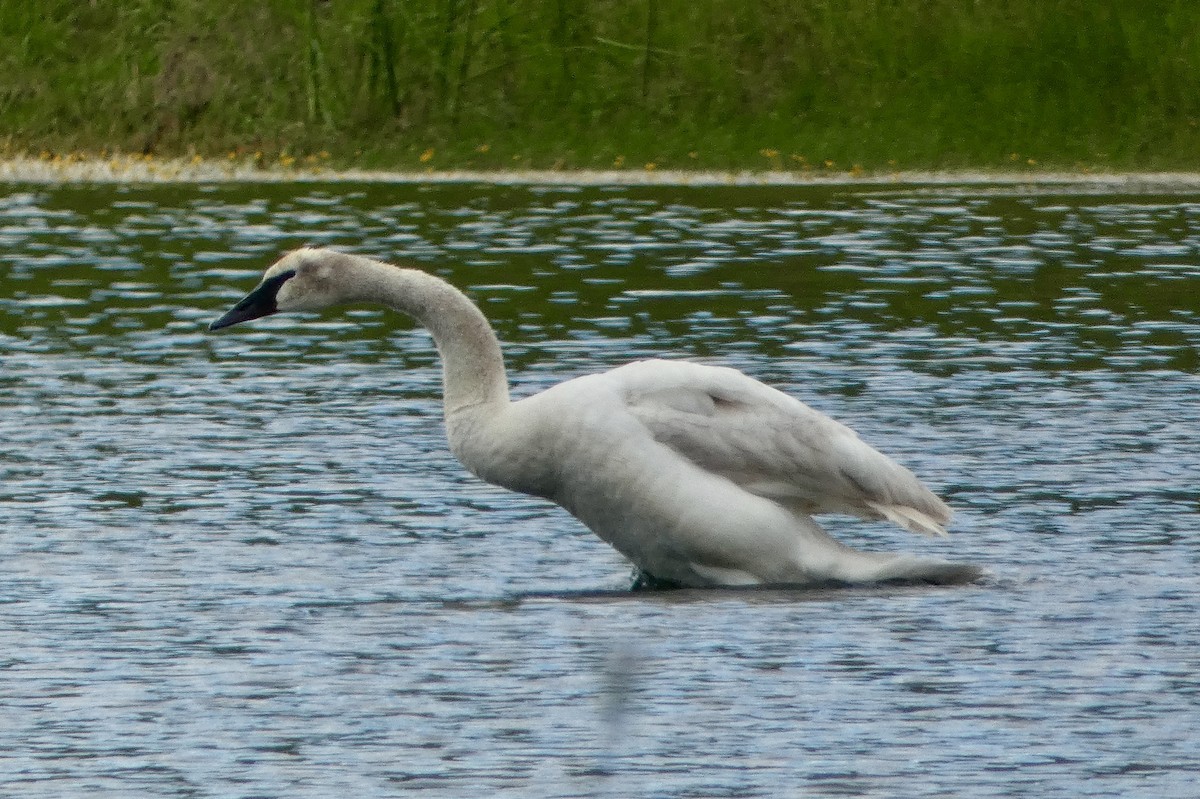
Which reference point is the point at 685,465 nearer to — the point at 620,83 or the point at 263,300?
the point at 263,300

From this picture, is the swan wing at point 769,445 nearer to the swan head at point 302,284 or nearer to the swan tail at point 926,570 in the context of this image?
the swan tail at point 926,570

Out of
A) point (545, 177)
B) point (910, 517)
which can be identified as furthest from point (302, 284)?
point (545, 177)

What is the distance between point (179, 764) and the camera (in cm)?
627

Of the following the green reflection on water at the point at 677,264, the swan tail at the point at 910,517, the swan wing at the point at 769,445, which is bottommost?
the green reflection on water at the point at 677,264

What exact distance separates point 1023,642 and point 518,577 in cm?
193

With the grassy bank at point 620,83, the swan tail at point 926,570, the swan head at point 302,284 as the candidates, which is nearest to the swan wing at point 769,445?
the swan tail at point 926,570

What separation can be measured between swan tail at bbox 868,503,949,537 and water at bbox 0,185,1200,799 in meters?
0.25

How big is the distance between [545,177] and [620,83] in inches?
150

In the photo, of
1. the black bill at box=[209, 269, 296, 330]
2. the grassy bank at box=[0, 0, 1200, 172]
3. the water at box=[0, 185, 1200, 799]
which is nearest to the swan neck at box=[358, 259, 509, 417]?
the black bill at box=[209, 269, 296, 330]

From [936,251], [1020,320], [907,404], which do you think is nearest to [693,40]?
[936,251]

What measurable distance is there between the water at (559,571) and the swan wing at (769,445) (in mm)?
357

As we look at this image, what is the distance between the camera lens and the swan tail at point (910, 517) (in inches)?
340

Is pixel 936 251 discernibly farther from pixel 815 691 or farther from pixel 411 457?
pixel 815 691

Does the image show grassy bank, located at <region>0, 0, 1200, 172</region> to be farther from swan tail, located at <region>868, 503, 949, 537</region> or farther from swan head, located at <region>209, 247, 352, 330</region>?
swan tail, located at <region>868, 503, 949, 537</region>
